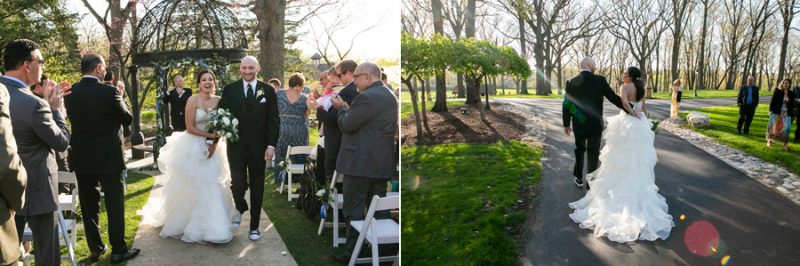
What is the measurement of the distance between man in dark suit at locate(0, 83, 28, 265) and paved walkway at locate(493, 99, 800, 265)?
251cm

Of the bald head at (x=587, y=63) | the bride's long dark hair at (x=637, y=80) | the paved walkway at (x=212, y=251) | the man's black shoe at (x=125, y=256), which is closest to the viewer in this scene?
the bride's long dark hair at (x=637, y=80)

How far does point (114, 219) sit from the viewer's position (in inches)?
184

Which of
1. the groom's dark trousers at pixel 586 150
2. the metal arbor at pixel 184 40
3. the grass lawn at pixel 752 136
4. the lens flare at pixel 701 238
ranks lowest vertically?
the lens flare at pixel 701 238

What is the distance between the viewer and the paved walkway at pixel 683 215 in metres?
2.52

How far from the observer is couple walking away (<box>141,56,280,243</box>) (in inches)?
208

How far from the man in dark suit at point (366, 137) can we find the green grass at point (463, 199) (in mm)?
747

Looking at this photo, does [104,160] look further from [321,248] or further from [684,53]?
[684,53]

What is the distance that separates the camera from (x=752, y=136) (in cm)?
278

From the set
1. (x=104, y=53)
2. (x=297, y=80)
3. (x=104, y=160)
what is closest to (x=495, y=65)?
(x=104, y=160)

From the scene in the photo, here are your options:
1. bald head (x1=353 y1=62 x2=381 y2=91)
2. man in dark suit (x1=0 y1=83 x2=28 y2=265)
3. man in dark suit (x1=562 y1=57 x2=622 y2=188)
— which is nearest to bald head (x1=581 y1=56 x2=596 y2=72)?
man in dark suit (x1=562 y1=57 x2=622 y2=188)

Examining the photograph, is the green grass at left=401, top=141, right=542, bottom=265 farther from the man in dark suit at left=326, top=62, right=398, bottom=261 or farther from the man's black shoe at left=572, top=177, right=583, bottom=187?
the man in dark suit at left=326, top=62, right=398, bottom=261

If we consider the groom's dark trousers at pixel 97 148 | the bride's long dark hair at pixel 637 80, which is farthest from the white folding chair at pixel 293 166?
the bride's long dark hair at pixel 637 80

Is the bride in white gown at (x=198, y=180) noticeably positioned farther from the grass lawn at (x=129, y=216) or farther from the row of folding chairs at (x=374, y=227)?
the row of folding chairs at (x=374, y=227)

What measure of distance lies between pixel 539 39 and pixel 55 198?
10.4 ft
